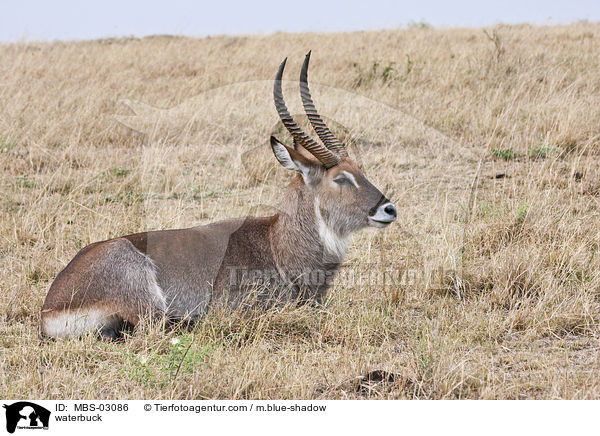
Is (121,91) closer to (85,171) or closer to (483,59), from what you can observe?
(85,171)

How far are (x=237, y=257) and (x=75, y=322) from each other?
4.10ft

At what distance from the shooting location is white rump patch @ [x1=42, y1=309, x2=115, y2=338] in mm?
4840

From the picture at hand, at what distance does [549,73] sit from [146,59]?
28.3ft

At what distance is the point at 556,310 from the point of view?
5145 mm

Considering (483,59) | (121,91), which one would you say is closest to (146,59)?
(121,91)

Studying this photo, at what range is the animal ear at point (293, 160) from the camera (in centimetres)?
520

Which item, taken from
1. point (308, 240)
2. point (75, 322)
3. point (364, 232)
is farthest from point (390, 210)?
point (75, 322)

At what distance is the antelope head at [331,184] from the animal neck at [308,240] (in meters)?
0.01

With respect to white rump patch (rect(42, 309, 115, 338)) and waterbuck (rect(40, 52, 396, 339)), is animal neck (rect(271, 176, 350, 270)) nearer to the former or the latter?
waterbuck (rect(40, 52, 396, 339))

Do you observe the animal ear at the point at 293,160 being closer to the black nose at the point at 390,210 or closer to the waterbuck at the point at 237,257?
the waterbuck at the point at 237,257
